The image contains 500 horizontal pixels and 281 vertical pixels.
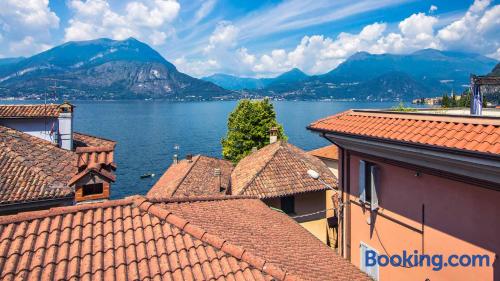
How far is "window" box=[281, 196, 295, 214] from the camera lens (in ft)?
62.1

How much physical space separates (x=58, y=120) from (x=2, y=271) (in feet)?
58.1

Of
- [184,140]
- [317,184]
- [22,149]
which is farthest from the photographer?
[184,140]

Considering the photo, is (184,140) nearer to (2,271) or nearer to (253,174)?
(253,174)

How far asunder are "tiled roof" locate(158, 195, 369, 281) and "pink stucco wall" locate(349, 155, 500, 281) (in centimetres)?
117

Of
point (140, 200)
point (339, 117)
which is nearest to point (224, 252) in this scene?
point (140, 200)

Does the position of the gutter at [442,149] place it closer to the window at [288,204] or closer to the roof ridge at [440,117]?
the roof ridge at [440,117]

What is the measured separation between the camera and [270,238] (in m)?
7.68

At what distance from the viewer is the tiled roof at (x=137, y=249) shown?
4.93 meters

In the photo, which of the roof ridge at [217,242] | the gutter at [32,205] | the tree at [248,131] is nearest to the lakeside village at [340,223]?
the roof ridge at [217,242]

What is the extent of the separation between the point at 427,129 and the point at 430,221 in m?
1.88

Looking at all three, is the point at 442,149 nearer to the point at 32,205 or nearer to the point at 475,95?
the point at 475,95

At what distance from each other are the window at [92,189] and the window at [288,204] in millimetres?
11897

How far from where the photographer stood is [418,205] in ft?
23.9

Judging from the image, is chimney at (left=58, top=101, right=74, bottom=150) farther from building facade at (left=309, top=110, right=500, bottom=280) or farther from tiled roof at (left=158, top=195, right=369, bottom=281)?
building facade at (left=309, top=110, right=500, bottom=280)
